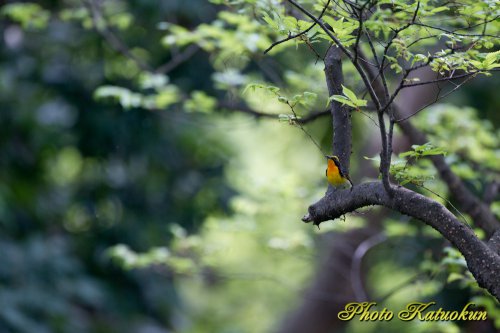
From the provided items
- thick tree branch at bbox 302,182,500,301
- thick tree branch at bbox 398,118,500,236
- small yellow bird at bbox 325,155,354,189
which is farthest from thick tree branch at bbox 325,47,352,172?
thick tree branch at bbox 398,118,500,236

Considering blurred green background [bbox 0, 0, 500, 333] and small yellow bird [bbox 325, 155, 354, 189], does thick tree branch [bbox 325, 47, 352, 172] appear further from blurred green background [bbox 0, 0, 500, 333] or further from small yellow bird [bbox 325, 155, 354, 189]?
blurred green background [bbox 0, 0, 500, 333]

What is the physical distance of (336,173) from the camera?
2307 mm

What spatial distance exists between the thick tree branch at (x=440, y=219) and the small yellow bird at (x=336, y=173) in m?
0.07

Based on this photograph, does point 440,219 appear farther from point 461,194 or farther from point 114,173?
point 114,173

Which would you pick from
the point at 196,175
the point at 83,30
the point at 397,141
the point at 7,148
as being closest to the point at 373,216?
the point at 397,141

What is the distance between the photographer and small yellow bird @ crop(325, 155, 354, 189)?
2293 millimetres

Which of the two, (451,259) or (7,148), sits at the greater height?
(7,148)

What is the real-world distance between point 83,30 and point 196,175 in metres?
2.13

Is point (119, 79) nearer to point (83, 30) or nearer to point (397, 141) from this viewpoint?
point (83, 30)

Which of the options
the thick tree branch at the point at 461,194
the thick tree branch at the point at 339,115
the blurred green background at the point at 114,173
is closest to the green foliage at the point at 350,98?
the thick tree branch at the point at 339,115

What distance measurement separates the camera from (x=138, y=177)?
25.7 feet

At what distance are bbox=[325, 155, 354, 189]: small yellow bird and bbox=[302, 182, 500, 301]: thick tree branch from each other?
7cm

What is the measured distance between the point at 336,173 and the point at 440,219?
16.5 inches

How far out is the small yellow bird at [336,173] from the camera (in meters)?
2.29
